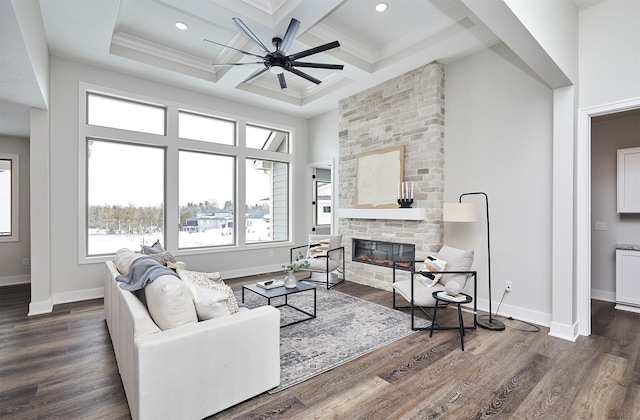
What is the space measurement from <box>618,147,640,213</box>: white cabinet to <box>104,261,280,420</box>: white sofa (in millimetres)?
4831

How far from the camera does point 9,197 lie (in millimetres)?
5422

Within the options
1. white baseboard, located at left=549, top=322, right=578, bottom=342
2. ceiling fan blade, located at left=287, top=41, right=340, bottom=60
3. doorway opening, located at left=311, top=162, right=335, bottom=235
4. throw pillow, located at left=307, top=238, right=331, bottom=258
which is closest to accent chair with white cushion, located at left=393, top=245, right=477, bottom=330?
white baseboard, located at left=549, top=322, right=578, bottom=342

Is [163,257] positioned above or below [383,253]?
above

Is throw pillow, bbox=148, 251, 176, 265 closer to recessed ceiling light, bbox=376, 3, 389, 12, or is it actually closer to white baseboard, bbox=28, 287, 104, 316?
white baseboard, bbox=28, 287, 104, 316

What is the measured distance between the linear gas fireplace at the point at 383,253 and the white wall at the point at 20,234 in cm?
590

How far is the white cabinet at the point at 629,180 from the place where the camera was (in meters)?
4.00

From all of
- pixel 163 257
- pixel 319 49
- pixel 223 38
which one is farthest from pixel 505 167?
pixel 163 257

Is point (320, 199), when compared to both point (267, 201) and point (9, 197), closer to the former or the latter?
point (267, 201)

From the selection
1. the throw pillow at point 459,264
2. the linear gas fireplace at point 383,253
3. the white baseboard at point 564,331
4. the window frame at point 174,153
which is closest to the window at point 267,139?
the window frame at point 174,153

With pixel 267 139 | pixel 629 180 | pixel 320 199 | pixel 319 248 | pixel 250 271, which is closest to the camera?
pixel 629 180

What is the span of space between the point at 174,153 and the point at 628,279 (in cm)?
679

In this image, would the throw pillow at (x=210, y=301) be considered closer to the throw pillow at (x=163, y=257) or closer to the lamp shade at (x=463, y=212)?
the throw pillow at (x=163, y=257)

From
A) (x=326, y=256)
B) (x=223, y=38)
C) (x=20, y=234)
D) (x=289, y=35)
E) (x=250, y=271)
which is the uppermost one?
(x=223, y=38)

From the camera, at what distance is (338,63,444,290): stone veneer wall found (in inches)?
171
